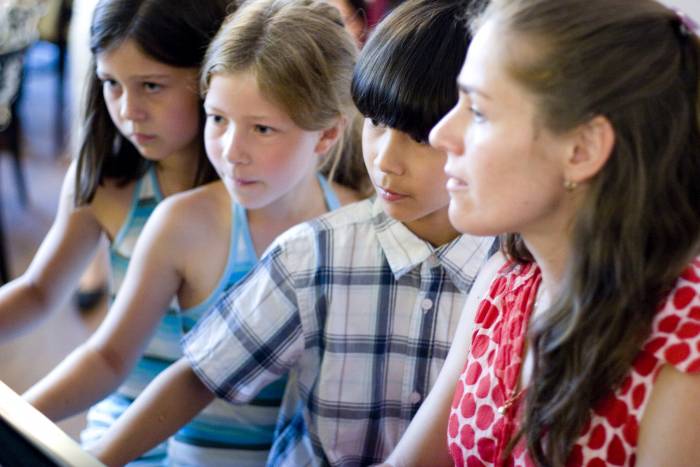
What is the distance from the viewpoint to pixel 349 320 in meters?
1.08

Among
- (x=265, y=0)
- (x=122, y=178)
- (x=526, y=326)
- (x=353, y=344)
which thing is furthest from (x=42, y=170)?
(x=526, y=326)

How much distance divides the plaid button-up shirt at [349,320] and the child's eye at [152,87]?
0.38m

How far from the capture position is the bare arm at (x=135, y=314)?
1.18 m

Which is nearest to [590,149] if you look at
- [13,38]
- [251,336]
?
[251,336]

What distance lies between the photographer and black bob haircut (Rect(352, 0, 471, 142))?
96 centimetres

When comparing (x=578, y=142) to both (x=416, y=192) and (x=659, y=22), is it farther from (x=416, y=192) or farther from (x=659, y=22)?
(x=416, y=192)

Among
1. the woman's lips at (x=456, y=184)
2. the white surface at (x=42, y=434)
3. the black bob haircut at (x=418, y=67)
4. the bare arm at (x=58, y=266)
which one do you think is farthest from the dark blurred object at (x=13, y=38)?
the white surface at (x=42, y=434)

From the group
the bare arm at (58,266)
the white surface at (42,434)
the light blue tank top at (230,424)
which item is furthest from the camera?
the bare arm at (58,266)

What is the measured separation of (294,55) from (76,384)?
0.51m

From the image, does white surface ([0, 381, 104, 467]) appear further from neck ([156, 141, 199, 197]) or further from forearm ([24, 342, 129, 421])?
neck ([156, 141, 199, 197])

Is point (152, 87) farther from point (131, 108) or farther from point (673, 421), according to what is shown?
point (673, 421)

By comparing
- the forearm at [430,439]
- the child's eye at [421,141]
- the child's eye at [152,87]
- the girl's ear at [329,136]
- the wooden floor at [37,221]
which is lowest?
the wooden floor at [37,221]

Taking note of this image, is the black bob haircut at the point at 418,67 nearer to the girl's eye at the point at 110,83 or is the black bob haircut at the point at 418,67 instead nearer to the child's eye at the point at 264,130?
the child's eye at the point at 264,130

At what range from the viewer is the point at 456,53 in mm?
970
